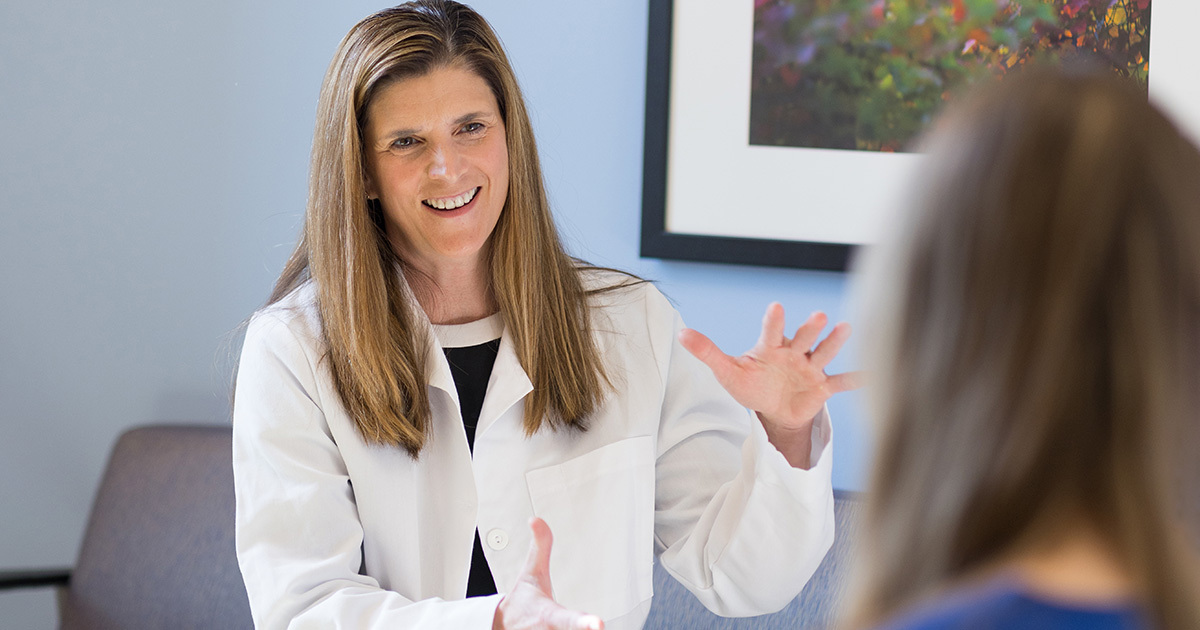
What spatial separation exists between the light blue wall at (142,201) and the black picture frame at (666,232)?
0.08 metres

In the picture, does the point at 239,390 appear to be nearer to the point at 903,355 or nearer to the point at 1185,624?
the point at 903,355

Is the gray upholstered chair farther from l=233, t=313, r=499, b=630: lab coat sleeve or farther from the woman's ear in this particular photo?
the woman's ear

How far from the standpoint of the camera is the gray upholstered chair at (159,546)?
6.47ft

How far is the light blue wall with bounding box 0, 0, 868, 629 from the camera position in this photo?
2045 millimetres

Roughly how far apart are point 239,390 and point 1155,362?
3.84 ft

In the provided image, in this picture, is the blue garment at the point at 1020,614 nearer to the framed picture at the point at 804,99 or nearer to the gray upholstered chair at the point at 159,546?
the framed picture at the point at 804,99

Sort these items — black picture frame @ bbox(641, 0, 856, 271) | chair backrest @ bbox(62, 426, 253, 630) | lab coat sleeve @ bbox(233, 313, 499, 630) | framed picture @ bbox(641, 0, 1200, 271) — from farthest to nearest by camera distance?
chair backrest @ bbox(62, 426, 253, 630) → black picture frame @ bbox(641, 0, 856, 271) → framed picture @ bbox(641, 0, 1200, 271) → lab coat sleeve @ bbox(233, 313, 499, 630)

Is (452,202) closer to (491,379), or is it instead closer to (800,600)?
(491,379)

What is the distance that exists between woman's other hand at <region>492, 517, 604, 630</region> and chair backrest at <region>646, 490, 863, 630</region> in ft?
2.37

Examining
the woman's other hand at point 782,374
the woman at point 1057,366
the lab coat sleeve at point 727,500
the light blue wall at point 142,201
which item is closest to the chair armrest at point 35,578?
the light blue wall at point 142,201

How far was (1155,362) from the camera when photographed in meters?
0.50

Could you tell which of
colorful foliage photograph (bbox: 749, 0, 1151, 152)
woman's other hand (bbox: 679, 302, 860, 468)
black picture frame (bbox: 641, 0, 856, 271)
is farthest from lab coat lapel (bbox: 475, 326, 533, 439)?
colorful foliage photograph (bbox: 749, 0, 1151, 152)

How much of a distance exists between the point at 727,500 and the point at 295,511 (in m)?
0.52

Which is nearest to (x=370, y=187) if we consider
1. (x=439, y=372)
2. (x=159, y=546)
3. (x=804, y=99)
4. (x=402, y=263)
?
(x=402, y=263)
